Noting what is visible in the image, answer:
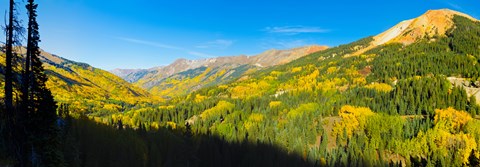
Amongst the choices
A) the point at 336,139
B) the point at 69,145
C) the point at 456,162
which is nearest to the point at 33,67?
the point at 69,145

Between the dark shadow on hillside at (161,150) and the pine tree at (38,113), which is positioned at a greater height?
the pine tree at (38,113)

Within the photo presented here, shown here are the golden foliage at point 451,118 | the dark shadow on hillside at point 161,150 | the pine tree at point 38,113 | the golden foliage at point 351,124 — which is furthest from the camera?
the golden foliage at point 351,124

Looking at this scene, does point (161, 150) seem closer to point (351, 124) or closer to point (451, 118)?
point (351, 124)

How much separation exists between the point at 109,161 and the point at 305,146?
99.0m

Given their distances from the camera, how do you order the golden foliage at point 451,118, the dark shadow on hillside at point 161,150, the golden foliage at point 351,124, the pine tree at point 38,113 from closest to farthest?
the pine tree at point 38,113 < the dark shadow on hillside at point 161,150 < the golden foliage at point 451,118 < the golden foliage at point 351,124

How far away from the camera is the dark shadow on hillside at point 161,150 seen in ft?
373

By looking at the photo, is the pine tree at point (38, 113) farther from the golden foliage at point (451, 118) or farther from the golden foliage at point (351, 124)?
the golden foliage at point (451, 118)

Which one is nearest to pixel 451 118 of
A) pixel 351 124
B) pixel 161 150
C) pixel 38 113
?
pixel 351 124

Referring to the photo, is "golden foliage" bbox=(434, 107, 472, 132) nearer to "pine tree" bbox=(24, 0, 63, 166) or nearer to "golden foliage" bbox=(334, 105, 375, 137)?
"golden foliage" bbox=(334, 105, 375, 137)

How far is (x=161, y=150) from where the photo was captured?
139000 millimetres

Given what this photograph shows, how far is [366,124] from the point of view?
19275cm

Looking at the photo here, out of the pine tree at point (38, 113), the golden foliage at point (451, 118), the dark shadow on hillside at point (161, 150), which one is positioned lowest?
the dark shadow on hillside at point (161, 150)

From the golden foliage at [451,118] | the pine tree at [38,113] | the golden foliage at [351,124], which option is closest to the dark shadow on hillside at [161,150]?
the golden foliage at [351,124]

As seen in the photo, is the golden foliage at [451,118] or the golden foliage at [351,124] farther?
the golden foliage at [351,124]
